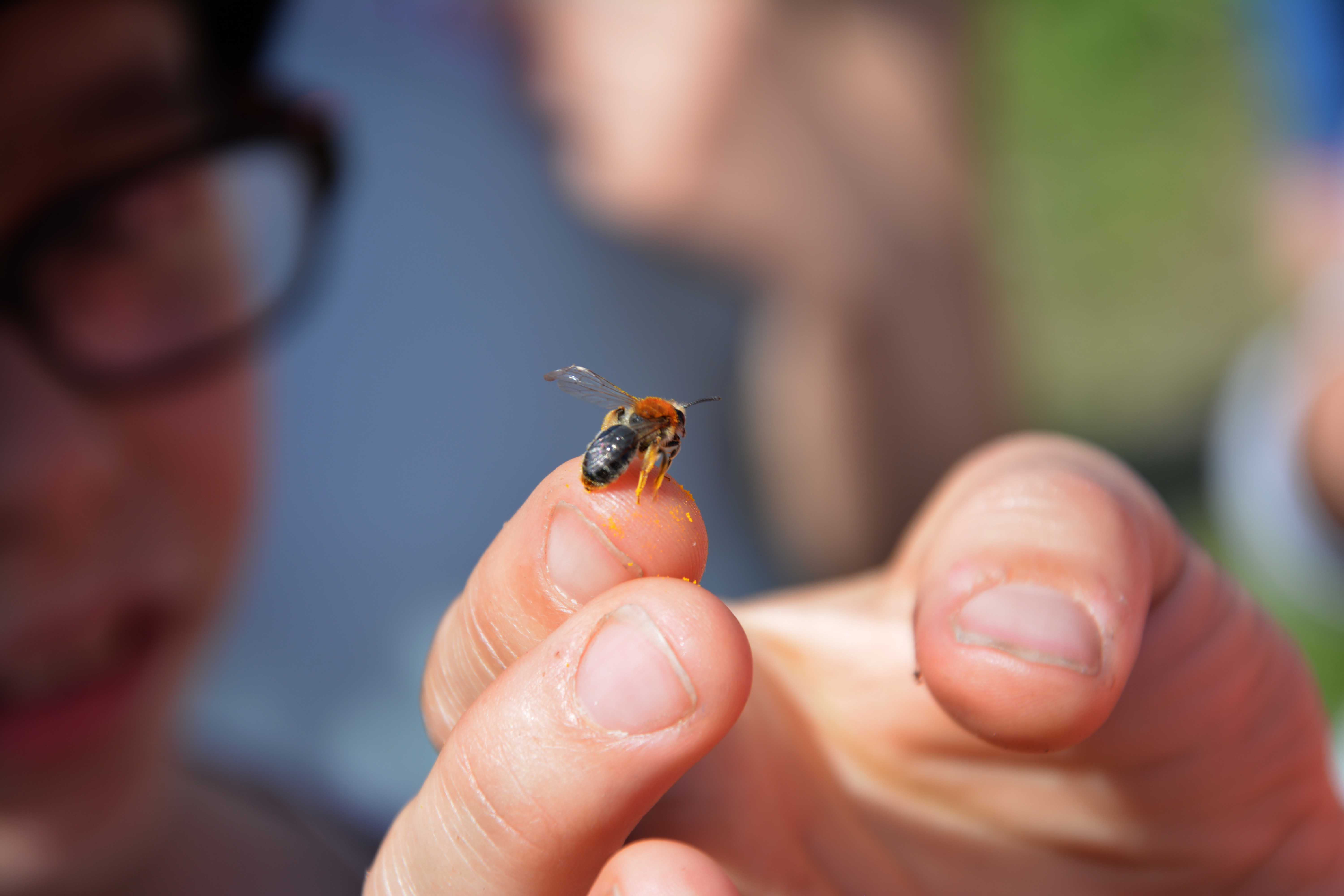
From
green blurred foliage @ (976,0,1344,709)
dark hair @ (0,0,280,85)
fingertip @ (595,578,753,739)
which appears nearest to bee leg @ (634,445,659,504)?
fingertip @ (595,578,753,739)

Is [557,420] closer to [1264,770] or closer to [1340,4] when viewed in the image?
[1264,770]

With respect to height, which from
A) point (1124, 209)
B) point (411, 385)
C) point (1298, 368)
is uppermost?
point (1124, 209)

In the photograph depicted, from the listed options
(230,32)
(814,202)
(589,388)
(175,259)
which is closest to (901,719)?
(589,388)

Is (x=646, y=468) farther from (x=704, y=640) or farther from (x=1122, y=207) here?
(x=1122, y=207)

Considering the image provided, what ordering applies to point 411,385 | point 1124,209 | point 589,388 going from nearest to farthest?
point 589,388 → point 411,385 → point 1124,209

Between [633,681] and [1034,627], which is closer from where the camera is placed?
[633,681]

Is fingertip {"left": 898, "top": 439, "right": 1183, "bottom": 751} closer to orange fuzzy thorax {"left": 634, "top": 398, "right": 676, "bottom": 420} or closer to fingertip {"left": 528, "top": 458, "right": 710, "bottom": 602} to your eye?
fingertip {"left": 528, "top": 458, "right": 710, "bottom": 602}

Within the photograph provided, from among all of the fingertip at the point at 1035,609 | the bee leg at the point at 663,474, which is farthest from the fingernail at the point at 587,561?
the fingertip at the point at 1035,609

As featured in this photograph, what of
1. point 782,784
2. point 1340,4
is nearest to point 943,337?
point 1340,4
